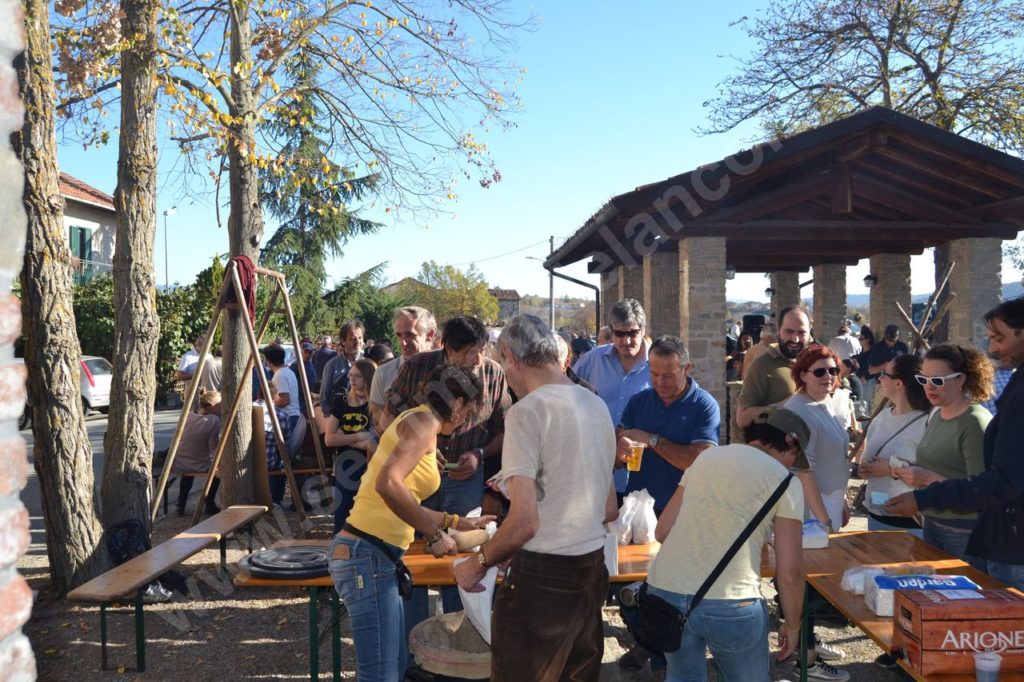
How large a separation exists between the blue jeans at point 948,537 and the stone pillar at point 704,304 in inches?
234

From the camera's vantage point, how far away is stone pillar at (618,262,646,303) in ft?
46.5

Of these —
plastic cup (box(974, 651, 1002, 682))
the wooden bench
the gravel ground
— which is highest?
plastic cup (box(974, 651, 1002, 682))

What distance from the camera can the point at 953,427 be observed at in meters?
3.73

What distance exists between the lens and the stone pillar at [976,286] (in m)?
11.0

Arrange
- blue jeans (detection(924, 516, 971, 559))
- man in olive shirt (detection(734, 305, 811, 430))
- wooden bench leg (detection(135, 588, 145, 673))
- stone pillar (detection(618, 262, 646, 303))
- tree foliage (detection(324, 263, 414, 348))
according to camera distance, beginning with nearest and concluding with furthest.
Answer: blue jeans (detection(924, 516, 971, 559)) < wooden bench leg (detection(135, 588, 145, 673)) < man in olive shirt (detection(734, 305, 811, 430)) < stone pillar (detection(618, 262, 646, 303)) < tree foliage (detection(324, 263, 414, 348))

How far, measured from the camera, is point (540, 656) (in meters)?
2.54

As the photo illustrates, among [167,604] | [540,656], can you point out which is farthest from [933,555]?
[167,604]

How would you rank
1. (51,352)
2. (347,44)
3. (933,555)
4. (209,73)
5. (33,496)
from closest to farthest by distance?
(933,555), (51,352), (209,73), (33,496), (347,44)

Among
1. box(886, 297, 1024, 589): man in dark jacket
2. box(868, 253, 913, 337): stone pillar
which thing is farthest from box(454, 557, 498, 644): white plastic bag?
box(868, 253, 913, 337): stone pillar

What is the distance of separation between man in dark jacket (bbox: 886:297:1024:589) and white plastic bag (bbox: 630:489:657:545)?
3.54ft

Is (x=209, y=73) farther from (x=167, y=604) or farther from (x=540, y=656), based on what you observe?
(x=540, y=656)

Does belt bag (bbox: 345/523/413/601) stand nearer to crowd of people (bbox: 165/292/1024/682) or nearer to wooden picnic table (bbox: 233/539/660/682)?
crowd of people (bbox: 165/292/1024/682)

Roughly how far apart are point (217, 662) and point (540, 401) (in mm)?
3075

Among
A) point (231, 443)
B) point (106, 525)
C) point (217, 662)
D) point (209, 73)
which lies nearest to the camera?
point (217, 662)
